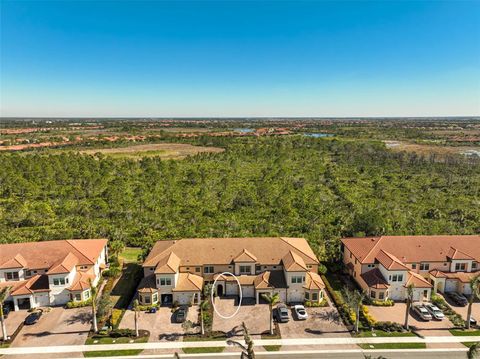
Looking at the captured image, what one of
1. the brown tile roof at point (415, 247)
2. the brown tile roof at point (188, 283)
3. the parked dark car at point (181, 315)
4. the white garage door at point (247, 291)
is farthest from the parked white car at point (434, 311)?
the parked dark car at point (181, 315)

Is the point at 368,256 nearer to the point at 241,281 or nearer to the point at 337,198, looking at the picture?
the point at 241,281

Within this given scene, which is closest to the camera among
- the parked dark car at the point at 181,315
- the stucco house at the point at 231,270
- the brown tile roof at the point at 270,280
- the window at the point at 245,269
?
the parked dark car at the point at 181,315

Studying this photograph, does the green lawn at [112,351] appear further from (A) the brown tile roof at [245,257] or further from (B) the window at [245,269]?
(A) the brown tile roof at [245,257]

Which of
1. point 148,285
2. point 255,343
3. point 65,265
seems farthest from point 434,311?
point 65,265

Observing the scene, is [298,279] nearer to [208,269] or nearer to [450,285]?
[208,269]

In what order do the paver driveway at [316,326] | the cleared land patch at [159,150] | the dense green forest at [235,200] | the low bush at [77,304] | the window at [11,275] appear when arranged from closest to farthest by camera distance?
1. the paver driveway at [316,326]
2. the low bush at [77,304]
3. the window at [11,275]
4. the dense green forest at [235,200]
5. the cleared land patch at [159,150]

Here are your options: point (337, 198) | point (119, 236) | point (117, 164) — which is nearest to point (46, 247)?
point (119, 236)
